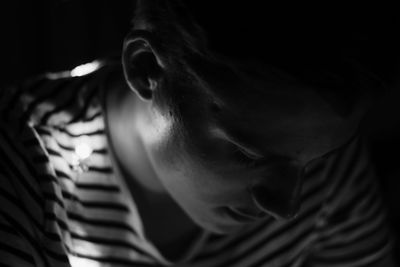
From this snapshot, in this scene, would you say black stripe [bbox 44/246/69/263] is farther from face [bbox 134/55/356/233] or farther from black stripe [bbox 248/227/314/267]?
black stripe [bbox 248/227/314/267]

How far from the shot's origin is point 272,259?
1.24m

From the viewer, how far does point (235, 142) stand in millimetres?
951

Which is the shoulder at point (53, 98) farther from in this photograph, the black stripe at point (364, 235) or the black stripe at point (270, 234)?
the black stripe at point (364, 235)

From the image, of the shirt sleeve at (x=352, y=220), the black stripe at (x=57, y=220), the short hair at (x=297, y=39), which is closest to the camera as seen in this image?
the short hair at (x=297, y=39)

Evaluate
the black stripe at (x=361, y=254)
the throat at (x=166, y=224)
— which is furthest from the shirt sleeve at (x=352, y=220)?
the throat at (x=166, y=224)

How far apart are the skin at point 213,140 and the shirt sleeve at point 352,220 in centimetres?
29

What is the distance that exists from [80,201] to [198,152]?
24 cm

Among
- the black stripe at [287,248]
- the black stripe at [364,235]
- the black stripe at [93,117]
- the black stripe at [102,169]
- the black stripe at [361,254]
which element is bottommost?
the black stripe at [361,254]

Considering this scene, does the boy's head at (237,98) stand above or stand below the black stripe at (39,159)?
above

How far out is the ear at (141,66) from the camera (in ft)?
3.31

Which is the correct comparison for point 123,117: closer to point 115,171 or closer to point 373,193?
point 115,171

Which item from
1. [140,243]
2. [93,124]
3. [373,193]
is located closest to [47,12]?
[93,124]

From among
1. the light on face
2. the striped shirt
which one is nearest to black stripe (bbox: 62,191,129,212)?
the striped shirt

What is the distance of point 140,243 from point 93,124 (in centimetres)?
20
